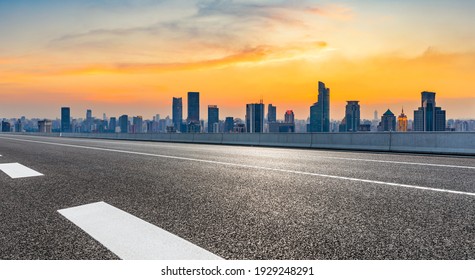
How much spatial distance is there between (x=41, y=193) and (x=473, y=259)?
5.98 metres

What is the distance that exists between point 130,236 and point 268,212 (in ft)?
5.59

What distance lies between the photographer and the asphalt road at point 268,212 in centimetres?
316

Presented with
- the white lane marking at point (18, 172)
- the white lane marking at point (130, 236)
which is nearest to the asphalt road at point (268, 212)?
the white lane marking at point (130, 236)

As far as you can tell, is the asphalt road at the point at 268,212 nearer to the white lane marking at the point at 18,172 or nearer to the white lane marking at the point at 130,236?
the white lane marking at the point at 130,236

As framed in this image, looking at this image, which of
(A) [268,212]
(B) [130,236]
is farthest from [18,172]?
(A) [268,212]

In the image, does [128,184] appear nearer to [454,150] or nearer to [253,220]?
[253,220]

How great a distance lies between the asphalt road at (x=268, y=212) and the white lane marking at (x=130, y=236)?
0.10 meters

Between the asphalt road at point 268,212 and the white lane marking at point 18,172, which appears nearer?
the asphalt road at point 268,212

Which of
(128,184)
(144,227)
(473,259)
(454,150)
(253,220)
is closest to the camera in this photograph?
(473,259)

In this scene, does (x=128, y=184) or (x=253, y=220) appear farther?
(x=128, y=184)
